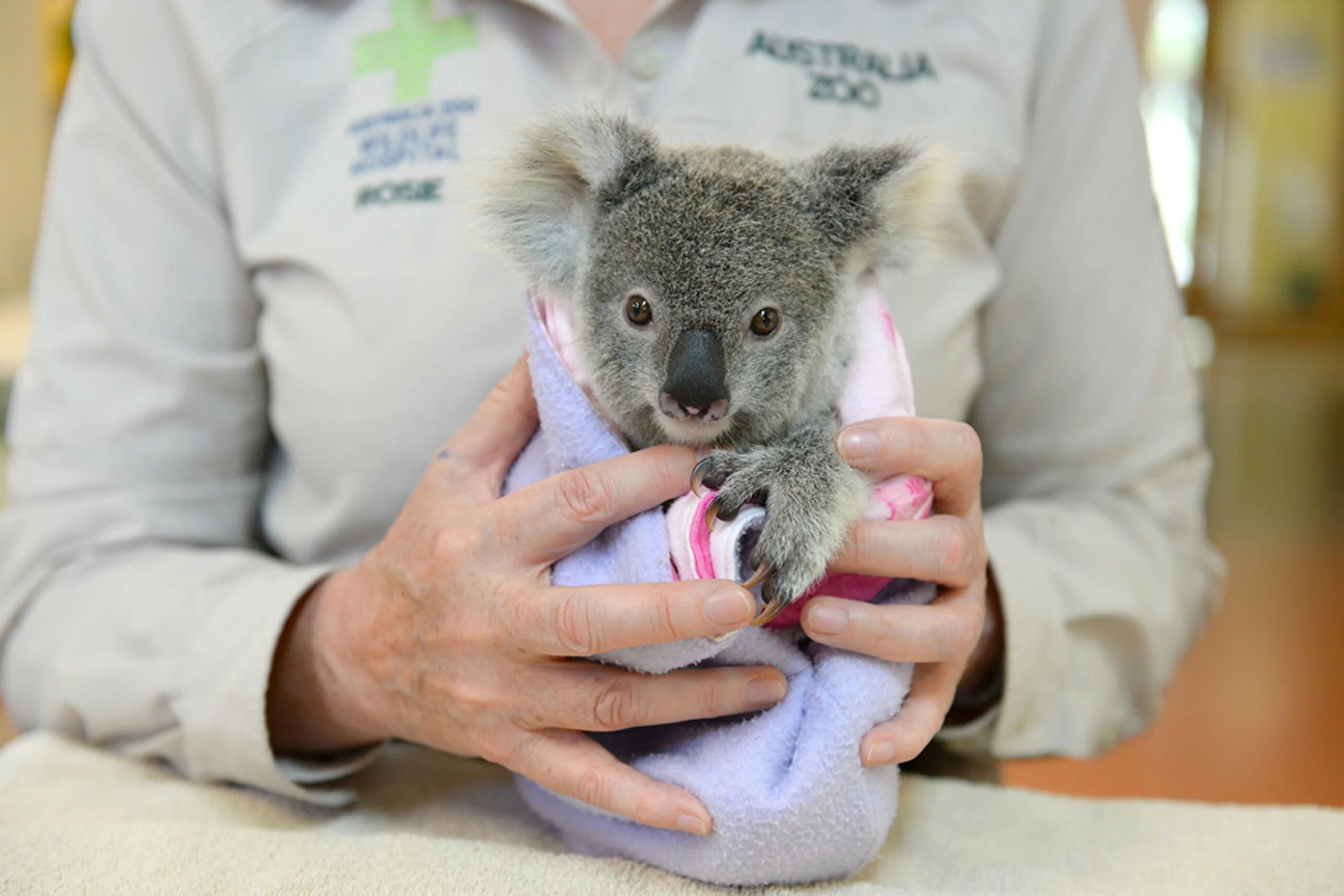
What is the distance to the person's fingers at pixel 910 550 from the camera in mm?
1024

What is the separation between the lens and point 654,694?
1.03m

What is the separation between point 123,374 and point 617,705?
0.80 meters

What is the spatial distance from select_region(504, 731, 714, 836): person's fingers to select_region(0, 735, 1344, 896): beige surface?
63 millimetres

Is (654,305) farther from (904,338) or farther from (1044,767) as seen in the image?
(1044,767)

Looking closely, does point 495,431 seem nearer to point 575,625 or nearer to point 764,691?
point 575,625

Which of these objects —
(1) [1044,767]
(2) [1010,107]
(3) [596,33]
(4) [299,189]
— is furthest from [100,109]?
(1) [1044,767]

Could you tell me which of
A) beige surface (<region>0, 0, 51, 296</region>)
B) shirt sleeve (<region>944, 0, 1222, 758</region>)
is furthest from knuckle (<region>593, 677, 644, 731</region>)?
beige surface (<region>0, 0, 51, 296</region>)

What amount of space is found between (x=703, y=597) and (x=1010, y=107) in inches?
33.1

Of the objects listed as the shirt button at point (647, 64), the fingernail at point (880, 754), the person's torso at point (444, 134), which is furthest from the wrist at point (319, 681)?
the shirt button at point (647, 64)

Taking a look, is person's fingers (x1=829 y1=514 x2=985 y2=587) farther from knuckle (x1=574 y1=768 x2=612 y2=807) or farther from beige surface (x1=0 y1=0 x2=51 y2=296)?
beige surface (x1=0 y1=0 x2=51 y2=296)

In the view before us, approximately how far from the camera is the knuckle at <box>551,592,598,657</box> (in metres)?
0.96

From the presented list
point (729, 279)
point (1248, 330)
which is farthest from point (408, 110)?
point (1248, 330)

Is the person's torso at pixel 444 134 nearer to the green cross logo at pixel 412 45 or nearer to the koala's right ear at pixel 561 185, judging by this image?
the green cross logo at pixel 412 45

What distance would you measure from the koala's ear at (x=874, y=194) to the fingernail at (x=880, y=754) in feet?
1.52
